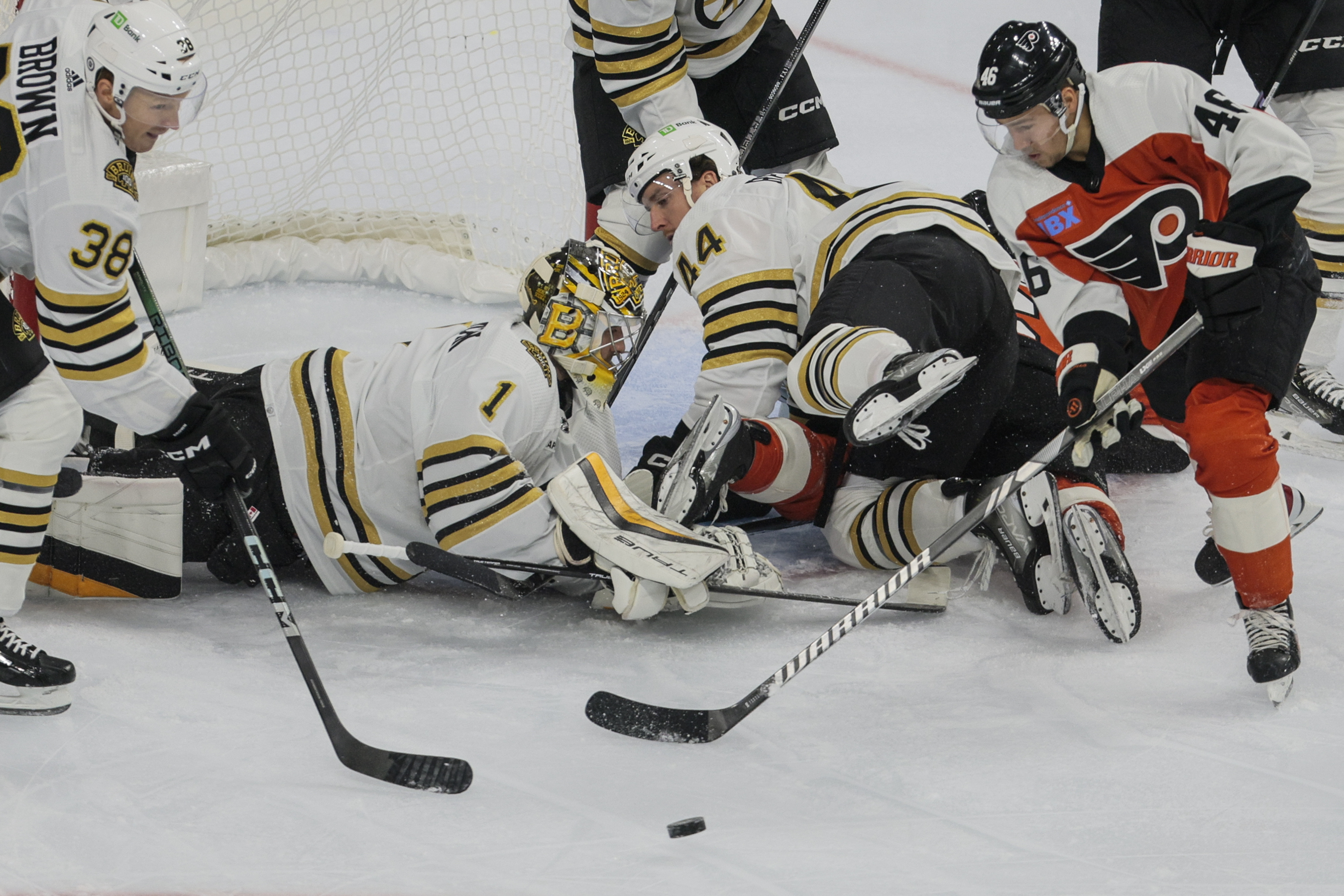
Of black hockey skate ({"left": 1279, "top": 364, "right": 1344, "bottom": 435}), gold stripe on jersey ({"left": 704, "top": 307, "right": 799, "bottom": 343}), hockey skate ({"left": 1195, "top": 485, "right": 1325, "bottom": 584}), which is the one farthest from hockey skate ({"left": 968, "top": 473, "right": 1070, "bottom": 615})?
black hockey skate ({"left": 1279, "top": 364, "right": 1344, "bottom": 435})

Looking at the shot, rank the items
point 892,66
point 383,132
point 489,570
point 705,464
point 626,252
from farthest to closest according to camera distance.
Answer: point 892,66, point 383,132, point 626,252, point 705,464, point 489,570

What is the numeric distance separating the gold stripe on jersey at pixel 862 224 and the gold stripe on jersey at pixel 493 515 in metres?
0.73

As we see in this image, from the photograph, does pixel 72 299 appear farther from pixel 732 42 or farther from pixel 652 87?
pixel 732 42

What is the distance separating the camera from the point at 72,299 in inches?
88.2

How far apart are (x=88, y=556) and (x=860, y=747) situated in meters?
1.53

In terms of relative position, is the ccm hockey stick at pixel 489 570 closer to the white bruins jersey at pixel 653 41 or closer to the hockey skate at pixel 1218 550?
the hockey skate at pixel 1218 550

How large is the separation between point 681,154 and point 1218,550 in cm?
140

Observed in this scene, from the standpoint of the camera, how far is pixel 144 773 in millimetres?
2055

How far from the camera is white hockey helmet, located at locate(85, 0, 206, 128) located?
2.23m

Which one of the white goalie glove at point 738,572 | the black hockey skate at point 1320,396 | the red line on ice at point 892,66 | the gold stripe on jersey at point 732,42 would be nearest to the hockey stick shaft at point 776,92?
the gold stripe on jersey at point 732,42

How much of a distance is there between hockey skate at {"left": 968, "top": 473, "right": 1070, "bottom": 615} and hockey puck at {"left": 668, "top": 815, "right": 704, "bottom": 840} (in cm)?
105

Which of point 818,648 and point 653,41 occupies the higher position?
point 653,41

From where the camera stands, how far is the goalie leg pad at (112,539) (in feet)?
8.64

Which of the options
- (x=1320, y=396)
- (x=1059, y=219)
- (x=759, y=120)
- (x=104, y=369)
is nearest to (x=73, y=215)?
(x=104, y=369)
